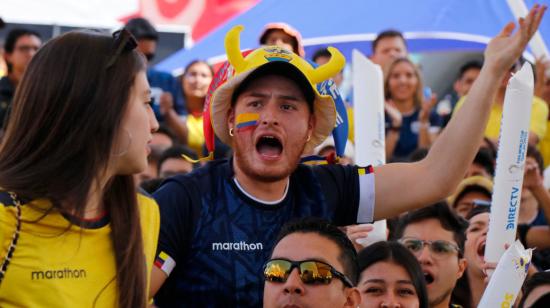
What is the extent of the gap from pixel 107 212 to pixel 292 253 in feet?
2.88

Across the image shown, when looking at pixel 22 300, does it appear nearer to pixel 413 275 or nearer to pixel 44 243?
pixel 44 243

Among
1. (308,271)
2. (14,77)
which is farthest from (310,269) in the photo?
(14,77)

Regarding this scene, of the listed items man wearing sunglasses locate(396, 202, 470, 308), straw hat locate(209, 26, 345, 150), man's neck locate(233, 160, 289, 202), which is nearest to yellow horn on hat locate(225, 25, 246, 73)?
straw hat locate(209, 26, 345, 150)

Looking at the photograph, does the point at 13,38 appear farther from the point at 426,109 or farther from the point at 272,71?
the point at 272,71

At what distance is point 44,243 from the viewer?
2.77m

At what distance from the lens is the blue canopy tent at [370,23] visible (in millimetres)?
9555

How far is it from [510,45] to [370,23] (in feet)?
20.2

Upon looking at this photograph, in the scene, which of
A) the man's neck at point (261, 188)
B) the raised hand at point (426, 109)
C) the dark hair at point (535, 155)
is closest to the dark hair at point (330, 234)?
the man's neck at point (261, 188)

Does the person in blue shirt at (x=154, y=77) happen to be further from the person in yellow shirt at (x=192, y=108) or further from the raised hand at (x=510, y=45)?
the raised hand at (x=510, y=45)

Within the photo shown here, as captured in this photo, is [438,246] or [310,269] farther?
[438,246]

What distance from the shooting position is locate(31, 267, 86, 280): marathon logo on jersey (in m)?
2.72

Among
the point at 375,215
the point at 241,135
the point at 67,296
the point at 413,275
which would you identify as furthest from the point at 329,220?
the point at 67,296

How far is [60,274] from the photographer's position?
276cm

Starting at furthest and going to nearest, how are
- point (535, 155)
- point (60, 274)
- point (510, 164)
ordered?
1. point (535, 155)
2. point (510, 164)
3. point (60, 274)
